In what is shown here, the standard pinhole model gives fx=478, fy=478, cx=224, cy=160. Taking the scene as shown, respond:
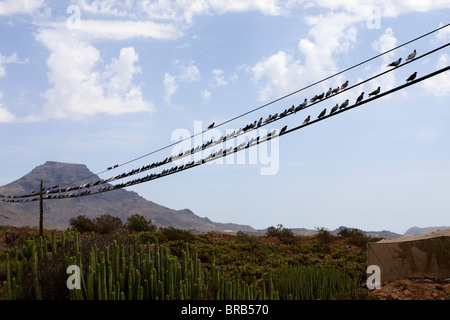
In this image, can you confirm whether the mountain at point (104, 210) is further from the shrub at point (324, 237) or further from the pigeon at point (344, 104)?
the pigeon at point (344, 104)

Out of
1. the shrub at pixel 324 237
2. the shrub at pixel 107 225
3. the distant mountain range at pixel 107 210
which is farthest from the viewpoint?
the distant mountain range at pixel 107 210

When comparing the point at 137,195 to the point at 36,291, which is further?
the point at 137,195

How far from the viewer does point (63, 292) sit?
11203 millimetres

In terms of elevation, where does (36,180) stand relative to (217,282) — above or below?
above

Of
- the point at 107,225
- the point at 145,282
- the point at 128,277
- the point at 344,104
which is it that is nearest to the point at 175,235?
the point at 107,225

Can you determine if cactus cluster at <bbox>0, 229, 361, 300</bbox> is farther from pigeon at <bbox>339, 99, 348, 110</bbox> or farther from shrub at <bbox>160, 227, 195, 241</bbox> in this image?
shrub at <bbox>160, 227, 195, 241</bbox>

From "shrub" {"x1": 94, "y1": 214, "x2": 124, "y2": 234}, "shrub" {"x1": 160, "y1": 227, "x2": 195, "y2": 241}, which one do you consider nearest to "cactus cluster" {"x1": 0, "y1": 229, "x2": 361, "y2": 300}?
"shrub" {"x1": 160, "y1": 227, "x2": 195, "y2": 241}

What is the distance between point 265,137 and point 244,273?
7243 mm

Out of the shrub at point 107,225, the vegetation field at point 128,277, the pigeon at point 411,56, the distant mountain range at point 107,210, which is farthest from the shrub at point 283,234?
the distant mountain range at point 107,210

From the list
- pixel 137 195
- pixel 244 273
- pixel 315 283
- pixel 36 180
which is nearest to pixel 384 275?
pixel 315 283

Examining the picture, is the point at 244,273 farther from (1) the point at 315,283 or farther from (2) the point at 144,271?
(2) the point at 144,271

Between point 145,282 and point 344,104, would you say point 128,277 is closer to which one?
point 145,282
